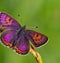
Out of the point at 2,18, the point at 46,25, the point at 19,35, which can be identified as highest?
the point at 2,18

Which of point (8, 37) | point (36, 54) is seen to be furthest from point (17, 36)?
point (36, 54)

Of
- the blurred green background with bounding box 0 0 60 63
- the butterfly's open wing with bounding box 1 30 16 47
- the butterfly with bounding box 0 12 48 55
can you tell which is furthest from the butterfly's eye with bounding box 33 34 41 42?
the blurred green background with bounding box 0 0 60 63

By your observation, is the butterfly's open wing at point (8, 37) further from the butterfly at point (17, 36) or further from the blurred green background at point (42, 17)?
the blurred green background at point (42, 17)

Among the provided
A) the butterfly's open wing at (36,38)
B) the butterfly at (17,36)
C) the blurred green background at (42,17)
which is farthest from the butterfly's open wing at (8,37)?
the blurred green background at (42,17)

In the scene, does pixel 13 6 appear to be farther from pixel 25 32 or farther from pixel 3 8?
pixel 25 32

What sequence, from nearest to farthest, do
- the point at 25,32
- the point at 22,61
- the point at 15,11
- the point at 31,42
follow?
the point at 31,42, the point at 25,32, the point at 22,61, the point at 15,11

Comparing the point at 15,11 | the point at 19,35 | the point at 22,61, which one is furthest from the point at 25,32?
the point at 15,11
